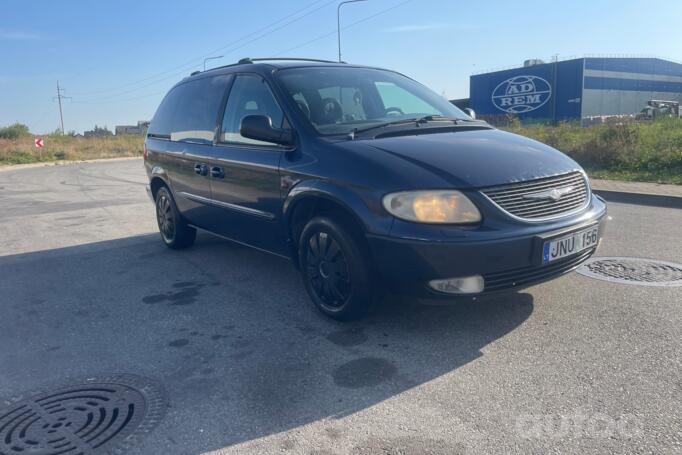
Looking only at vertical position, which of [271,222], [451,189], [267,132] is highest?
[267,132]

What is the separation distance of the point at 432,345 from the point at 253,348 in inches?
44.6

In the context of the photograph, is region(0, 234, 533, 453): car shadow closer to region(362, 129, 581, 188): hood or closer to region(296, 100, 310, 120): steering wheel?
region(362, 129, 581, 188): hood

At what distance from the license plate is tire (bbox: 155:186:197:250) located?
4109 mm

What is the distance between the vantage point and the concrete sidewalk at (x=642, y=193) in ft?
28.4

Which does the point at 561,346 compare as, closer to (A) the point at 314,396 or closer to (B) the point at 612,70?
(A) the point at 314,396

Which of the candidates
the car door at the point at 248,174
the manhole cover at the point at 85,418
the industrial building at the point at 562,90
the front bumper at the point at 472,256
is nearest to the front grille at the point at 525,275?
the front bumper at the point at 472,256

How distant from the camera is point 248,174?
4555mm

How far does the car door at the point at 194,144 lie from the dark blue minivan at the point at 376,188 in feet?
0.10

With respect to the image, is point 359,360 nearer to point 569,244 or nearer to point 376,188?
point 376,188

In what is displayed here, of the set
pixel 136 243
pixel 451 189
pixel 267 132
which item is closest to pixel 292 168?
pixel 267 132

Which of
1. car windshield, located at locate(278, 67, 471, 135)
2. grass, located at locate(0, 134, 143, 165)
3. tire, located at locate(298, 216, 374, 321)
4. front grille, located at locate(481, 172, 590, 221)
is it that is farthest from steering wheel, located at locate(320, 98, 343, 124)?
grass, located at locate(0, 134, 143, 165)

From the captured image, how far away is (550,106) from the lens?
156ft

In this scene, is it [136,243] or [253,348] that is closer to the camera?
[253,348]

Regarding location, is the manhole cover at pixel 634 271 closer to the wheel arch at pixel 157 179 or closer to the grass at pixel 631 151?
the wheel arch at pixel 157 179
